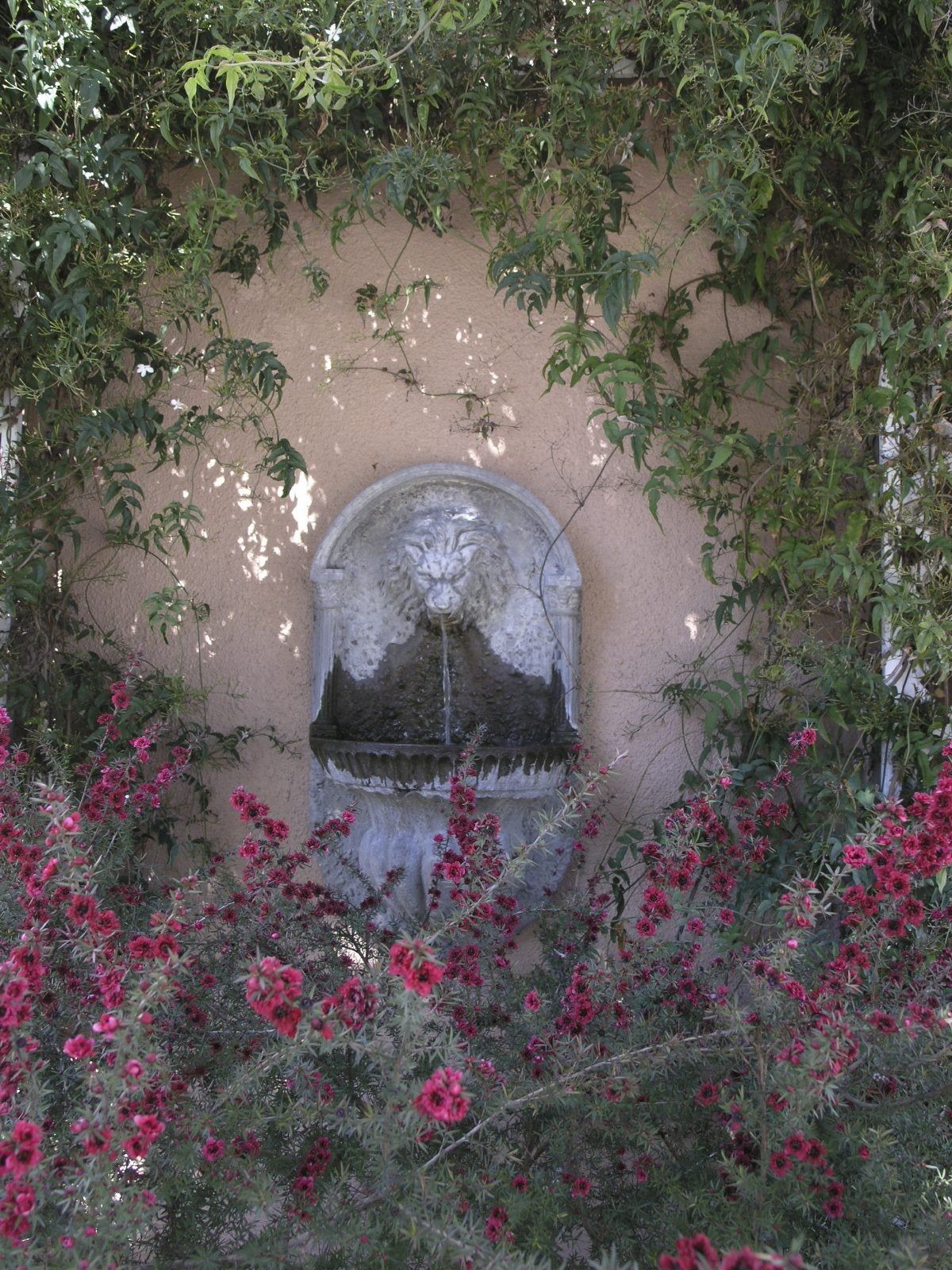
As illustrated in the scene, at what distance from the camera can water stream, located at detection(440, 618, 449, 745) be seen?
2766 millimetres

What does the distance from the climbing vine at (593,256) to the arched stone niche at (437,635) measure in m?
0.28

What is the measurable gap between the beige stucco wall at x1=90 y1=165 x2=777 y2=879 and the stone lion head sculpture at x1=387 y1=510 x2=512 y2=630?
20 centimetres

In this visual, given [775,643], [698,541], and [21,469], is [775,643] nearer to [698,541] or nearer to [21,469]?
[698,541]

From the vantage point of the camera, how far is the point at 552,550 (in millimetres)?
2783

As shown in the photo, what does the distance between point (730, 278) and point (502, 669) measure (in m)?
1.13

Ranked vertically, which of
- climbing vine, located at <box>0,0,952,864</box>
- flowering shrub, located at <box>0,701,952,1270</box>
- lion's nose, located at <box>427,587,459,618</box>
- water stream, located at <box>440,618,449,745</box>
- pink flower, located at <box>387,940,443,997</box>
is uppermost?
climbing vine, located at <box>0,0,952,864</box>

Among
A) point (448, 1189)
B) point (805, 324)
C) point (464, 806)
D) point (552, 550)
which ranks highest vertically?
point (805, 324)

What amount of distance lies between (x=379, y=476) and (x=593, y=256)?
0.77 meters

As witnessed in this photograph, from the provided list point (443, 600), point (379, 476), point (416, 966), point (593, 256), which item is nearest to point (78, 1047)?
point (416, 966)

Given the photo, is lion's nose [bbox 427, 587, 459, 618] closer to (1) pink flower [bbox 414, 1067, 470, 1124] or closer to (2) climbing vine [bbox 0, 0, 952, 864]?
(2) climbing vine [bbox 0, 0, 952, 864]

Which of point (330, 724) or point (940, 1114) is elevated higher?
point (330, 724)

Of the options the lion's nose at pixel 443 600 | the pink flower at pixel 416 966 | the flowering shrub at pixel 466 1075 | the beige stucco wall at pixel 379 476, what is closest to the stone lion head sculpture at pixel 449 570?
the lion's nose at pixel 443 600

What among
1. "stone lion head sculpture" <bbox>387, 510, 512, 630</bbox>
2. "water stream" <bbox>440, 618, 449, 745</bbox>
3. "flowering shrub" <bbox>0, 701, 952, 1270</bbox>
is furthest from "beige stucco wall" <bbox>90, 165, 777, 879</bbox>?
"flowering shrub" <bbox>0, 701, 952, 1270</bbox>

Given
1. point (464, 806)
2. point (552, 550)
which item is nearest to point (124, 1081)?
point (464, 806)
